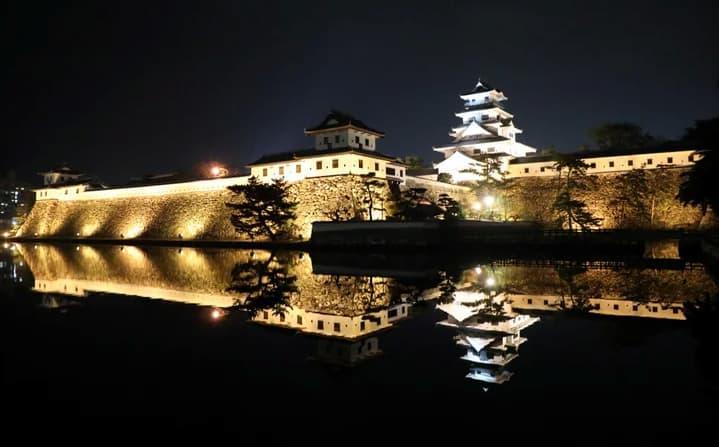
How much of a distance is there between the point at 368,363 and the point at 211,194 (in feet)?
116

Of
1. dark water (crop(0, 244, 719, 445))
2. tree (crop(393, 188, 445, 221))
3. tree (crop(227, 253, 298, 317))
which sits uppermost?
tree (crop(393, 188, 445, 221))

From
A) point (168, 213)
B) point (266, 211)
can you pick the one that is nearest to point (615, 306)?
point (266, 211)

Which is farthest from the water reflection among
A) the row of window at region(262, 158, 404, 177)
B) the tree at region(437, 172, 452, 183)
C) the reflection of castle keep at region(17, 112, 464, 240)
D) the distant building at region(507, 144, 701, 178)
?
the tree at region(437, 172, 452, 183)

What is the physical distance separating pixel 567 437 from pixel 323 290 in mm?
8959

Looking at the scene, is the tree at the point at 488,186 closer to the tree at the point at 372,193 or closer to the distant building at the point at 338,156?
the distant building at the point at 338,156

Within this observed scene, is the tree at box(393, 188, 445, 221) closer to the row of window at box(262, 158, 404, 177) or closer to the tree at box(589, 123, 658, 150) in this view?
the row of window at box(262, 158, 404, 177)

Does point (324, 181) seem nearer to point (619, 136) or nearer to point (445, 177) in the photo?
point (445, 177)

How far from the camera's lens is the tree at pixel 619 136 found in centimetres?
5144

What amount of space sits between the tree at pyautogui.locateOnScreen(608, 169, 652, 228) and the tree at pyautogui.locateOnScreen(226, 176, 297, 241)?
24.2 metres

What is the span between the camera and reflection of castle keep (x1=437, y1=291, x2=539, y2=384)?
6219mm

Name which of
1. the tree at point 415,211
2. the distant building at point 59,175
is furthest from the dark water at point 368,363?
the distant building at point 59,175

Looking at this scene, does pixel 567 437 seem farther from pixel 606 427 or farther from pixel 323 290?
pixel 323 290

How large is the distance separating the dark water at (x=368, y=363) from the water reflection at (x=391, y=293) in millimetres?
85

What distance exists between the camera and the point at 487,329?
797 cm
